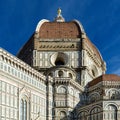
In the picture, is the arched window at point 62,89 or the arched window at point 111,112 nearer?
the arched window at point 111,112

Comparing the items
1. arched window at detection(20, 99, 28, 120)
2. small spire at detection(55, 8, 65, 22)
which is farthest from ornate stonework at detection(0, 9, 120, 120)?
small spire at detection(55, 8, 65, 22)

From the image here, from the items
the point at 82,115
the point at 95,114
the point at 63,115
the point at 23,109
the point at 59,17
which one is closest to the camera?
the point at 23,109

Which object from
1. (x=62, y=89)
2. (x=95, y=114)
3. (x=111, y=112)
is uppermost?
(x=62, y=89)

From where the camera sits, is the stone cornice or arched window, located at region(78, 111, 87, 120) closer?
the stone cornice

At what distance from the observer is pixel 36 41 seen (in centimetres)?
8381

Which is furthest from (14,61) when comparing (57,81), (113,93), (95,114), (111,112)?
(113,93)

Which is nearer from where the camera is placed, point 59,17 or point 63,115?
point 63,115

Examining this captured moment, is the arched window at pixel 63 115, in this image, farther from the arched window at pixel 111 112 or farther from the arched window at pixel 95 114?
the arched window at pixel 111 112

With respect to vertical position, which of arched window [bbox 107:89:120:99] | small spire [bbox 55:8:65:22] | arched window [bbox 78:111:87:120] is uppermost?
small spire [bbox 55:8:65:22]

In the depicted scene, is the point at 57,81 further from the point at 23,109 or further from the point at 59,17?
the point at 59,17

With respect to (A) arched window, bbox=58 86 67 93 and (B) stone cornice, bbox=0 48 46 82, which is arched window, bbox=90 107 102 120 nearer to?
(A) arched window, bbox=58 86 67 93

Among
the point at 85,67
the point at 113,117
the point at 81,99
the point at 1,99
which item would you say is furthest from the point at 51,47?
the point at 1,99

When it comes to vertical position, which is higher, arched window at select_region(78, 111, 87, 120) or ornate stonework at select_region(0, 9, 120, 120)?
ornate stonework at select_region(0, 9, 120, 120)

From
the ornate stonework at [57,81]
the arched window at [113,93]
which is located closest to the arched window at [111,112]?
the ornate stonework at [57,81]
